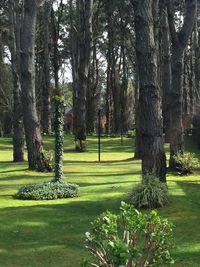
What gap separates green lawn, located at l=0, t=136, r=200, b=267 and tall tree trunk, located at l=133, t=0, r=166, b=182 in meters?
1.16

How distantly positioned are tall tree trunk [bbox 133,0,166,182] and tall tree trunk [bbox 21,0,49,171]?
7.13 m

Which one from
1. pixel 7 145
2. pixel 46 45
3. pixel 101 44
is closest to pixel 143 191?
pixel 7 145

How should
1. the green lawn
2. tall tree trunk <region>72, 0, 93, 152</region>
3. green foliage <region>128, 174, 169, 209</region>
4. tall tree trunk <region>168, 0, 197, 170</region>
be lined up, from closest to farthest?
the green lawn → green foliage <region>128, 174, 169, 209</region> → tall tree trunk <region>168, 0, 197, 170</region> → tall tree trunk <region>72, 0, 93, 152</region>

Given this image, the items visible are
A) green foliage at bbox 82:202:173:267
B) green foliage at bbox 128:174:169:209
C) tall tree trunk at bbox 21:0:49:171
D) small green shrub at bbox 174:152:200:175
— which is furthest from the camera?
tall tree trunk at bbox 21:0:49:171

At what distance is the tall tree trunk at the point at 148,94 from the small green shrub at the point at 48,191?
2135 millimetres

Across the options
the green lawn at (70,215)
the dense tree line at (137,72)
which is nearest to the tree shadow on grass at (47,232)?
the green lawn at (70,215)

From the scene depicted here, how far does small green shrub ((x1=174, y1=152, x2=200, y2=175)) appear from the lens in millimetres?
19344

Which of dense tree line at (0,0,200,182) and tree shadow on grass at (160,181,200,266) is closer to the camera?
tree shadow on grass at (160,181,200,266)

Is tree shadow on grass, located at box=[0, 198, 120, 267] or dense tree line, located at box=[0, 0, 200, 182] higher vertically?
dense tree line, located at box=[0, 0, 200, 182]

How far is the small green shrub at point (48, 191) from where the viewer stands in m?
13.8

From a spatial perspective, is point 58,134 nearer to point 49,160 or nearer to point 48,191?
point 48,191

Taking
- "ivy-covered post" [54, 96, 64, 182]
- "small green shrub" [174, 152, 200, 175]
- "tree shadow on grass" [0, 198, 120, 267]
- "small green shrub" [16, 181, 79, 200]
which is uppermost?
"ivy-covered post" [54, 96, 64, 182]

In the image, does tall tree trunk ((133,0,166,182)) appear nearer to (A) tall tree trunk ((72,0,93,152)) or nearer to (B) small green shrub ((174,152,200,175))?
(B) small green shrub ((174,152,200,175))

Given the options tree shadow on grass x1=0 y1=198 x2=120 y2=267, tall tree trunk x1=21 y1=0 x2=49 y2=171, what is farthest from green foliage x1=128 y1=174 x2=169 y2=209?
tall tree trunk x1=21 y1=0 x2=49 y2=171
